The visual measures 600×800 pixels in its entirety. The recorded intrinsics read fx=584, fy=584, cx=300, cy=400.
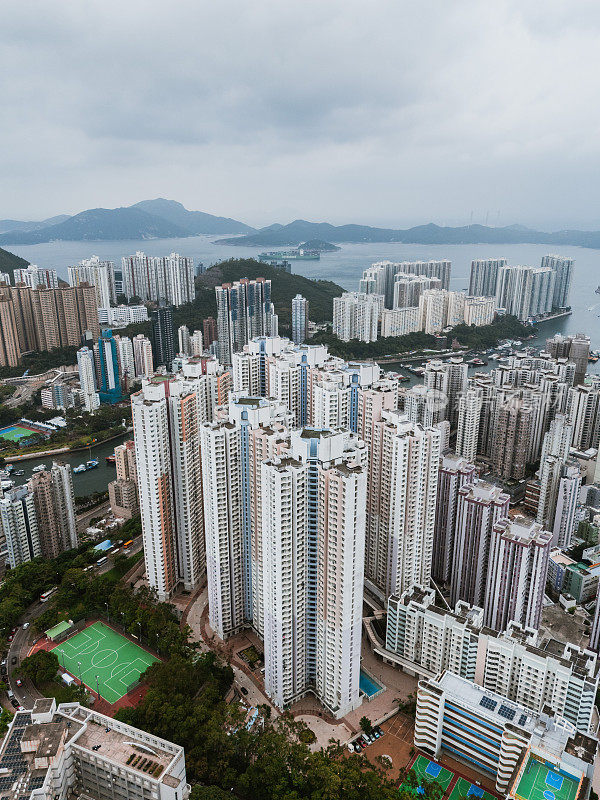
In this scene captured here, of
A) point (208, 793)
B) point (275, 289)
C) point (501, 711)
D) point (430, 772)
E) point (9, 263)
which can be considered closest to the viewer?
point (208, 793)

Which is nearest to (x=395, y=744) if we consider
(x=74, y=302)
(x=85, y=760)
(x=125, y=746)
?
(x=125, y=746)

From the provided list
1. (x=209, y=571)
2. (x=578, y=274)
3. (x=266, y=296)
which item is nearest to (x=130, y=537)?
(x=209, y=571)

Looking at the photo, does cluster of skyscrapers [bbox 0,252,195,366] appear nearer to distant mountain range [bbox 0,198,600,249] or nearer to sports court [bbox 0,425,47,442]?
sports court [bbox 0,425,47,442]

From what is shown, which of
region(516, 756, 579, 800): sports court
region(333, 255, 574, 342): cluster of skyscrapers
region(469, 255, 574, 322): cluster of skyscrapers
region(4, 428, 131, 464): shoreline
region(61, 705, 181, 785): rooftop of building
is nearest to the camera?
region(61, 705, 181, 785): rooftop of building

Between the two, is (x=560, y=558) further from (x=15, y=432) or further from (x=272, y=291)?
(x=272, y=291)

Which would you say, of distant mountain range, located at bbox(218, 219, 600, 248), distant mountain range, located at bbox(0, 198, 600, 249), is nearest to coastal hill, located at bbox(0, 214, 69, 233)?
distant mountain range, located at bbox(0, 198, 600, 249)
